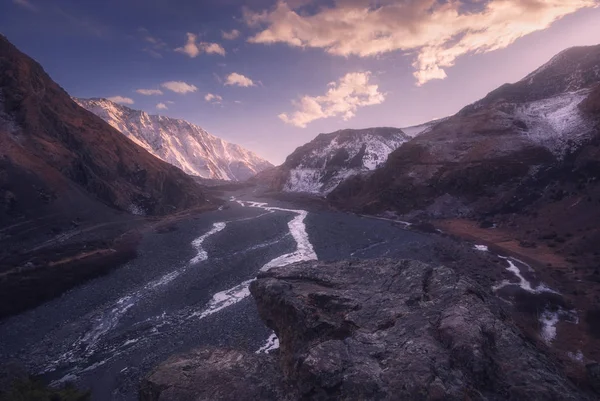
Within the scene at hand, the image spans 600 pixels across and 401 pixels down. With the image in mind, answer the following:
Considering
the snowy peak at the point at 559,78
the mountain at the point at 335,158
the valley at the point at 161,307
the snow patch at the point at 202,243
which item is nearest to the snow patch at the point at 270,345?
the valley at the point at 161,307

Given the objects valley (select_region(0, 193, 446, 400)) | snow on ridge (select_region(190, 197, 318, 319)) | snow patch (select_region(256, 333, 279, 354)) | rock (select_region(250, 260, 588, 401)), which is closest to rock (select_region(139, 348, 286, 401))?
rock (select_region(250, 260, 588, 401))

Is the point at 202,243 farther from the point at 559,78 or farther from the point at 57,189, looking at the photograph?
the point at 559,78

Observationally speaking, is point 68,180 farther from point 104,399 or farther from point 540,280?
point 540,280

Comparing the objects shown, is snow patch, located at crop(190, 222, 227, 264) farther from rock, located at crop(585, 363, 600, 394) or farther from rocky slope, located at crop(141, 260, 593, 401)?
rock, located at crop(585, 363, 600, 394)

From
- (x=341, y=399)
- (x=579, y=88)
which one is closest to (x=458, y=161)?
(x=579, y=88)

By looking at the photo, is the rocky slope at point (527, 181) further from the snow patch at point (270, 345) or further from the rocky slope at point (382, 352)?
the snow patch at point (270, 345)
